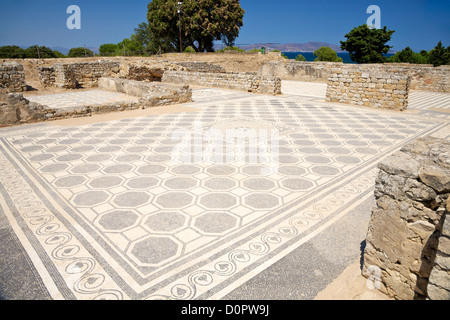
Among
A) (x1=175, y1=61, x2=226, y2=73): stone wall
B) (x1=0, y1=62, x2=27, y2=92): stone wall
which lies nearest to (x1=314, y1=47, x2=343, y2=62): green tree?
(x1=175, y1=61, x2=226, y2=73): stone wall

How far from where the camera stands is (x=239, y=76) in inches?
550

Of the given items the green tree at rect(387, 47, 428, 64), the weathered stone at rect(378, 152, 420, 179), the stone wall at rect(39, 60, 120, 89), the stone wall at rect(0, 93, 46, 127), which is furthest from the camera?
the green tree at rect(387, 47, 428, 64)

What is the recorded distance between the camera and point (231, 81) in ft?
47.3

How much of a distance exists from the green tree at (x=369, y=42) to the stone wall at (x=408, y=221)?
33.7 m

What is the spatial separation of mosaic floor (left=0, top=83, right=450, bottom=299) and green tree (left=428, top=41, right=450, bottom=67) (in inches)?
1154

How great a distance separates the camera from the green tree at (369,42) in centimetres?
3044

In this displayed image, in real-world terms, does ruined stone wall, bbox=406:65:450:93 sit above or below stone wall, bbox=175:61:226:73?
below

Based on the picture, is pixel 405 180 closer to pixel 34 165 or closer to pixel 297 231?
pixel 297 231

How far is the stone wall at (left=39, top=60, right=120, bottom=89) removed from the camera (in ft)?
48.5

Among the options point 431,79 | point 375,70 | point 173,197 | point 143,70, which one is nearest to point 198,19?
point 143,70

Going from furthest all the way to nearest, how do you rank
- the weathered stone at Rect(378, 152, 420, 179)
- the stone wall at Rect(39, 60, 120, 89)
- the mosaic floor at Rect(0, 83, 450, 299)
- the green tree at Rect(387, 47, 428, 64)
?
1. the green tree at Rect(387, 47, 428, 64)
2. the stone wall at Rect(39, 60, 120, 89)
3. the mosaic floor at Rect(0, 83, 450, 299)
4. the weathered stone at Rect(378, 152, 420, 179)

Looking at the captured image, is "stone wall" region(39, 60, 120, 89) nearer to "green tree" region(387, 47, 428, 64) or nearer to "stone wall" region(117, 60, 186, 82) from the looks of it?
"stone wall" region(117, 60, 186, 82)

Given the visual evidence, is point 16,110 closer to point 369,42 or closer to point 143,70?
point 143,70

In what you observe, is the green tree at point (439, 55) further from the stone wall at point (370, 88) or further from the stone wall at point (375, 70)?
the stone wall at point (370, 88)
